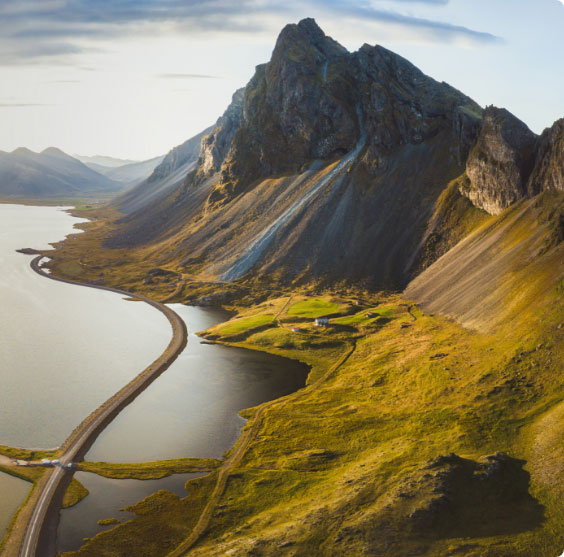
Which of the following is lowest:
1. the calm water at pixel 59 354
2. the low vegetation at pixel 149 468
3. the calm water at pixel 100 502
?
the calm water at pixel 100 502

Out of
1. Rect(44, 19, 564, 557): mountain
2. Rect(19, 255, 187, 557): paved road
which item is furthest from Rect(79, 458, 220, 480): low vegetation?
Rect(19, 255, 187, 557): paved road

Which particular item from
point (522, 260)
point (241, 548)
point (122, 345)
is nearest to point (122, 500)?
point (241, 548)

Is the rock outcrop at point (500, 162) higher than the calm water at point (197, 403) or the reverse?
higher

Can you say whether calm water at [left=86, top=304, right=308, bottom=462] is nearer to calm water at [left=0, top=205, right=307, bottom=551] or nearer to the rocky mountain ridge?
calm water at [left=0, top=205, right=307, bottom=551]

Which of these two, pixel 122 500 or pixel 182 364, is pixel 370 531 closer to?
pixel 122 500

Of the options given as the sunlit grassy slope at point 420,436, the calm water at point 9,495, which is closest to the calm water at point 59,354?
the calm water at point 9,495

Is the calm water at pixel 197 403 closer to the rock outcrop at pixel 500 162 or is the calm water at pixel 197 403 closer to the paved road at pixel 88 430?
the paved road at pixel 88 430

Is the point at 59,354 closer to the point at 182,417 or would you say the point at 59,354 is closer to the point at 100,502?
the point at 182,417
